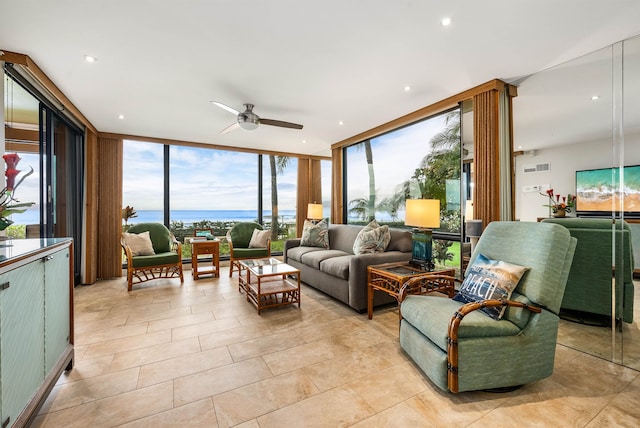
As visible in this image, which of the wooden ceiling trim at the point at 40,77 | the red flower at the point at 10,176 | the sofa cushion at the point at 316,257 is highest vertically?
the wooden ceiling trim at the point at 40,77

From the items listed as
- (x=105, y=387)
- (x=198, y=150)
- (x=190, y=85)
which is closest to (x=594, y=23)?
(x=190, y=85)

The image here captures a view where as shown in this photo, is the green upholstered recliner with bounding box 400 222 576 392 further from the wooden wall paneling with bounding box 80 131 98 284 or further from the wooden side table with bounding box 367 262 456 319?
A: the wooden wall paneling with bounding box 80 131 98 284

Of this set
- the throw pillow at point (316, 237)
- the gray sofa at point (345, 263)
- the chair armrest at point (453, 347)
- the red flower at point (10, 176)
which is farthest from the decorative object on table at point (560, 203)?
the red flower at point (10, 176)

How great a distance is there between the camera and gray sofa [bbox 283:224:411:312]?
3168mm

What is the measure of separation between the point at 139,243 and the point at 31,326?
3.16m

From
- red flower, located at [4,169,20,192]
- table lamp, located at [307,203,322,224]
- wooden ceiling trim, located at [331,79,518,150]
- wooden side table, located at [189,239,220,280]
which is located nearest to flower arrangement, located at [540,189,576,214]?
wooden ceiling trim, located at [331,79,518,150]

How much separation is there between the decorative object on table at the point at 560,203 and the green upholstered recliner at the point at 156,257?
4981mm

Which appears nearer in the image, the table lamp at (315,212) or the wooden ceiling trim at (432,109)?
the wooden ceiling trim at (432,109)

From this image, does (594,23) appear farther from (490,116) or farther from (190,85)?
(190,85)

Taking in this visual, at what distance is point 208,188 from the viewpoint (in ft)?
20.6

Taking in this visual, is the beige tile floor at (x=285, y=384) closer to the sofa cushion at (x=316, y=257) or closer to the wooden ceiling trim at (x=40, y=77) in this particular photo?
the sofa cushion at (x=316, y=257)

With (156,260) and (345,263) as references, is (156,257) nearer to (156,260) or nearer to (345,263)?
(156,260)

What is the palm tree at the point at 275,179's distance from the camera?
262 inches

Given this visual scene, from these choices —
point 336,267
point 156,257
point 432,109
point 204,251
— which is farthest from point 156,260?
point 432,109
